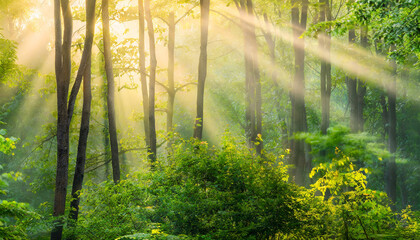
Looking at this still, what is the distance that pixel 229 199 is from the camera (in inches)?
302

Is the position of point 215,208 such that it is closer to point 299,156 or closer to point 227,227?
point 227,227

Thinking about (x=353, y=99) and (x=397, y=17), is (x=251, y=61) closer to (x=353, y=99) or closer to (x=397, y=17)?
(x=353, y=99)

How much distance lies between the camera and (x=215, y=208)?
24.8 ft

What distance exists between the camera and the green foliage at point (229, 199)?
7270 millimetres

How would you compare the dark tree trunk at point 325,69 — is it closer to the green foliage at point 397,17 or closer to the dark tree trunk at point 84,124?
the green foliage at point 397,17

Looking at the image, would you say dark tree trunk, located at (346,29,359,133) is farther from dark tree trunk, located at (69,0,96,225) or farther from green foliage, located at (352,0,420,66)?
dark tree trunk, located at (69,0,96,225)

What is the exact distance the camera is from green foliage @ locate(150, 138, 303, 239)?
7270mm

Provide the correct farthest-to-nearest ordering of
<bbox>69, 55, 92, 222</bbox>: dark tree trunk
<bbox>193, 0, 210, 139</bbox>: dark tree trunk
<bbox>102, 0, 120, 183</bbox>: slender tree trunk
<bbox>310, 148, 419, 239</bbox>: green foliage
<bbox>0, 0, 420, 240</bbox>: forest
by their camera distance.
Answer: <bbox>193, 0, 210, 139</bbox>: dark tree trunk < <bbox>102, 0, 120, 183</bbox>: slender tree trunk < <bbox>69, 55, 92, 222</bbox>: dark tree trunk < <bbox>0, 0, 420, 240</bbox>: forest < <bbox>310, 148, 419, 239</bbox>: green foliage

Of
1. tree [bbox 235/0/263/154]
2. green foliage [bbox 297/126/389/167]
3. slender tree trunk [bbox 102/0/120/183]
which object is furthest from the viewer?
tree [bbox 235/0/263/154]

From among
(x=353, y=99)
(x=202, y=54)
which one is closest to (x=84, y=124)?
(x=202, y=54)

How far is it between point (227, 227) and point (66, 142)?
6963 mm

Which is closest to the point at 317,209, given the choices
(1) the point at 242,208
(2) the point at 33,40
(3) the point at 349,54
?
(1) the point at 242,208

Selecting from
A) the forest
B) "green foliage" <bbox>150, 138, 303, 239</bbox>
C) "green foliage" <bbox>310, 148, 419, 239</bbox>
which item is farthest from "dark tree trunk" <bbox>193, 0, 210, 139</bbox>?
"green foliage" <bbox>310, 148, 419, 239</bbox>

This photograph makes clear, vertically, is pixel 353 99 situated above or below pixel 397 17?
above
